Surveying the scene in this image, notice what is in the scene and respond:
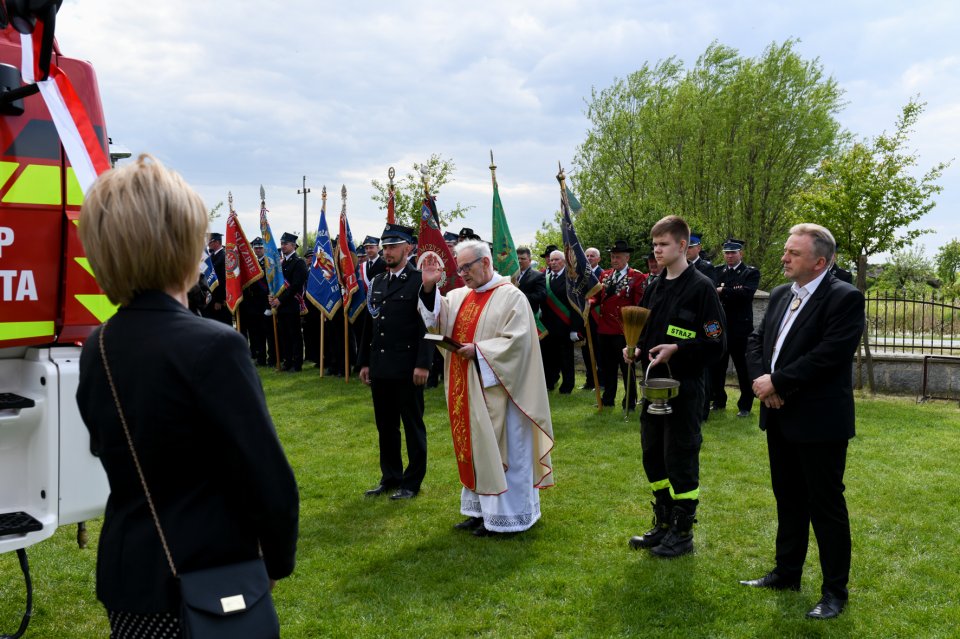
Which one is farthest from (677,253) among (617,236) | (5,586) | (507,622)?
(617,236)

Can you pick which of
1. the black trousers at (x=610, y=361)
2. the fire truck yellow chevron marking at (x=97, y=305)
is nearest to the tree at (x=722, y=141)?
the black trousers at (x=610, y=361)

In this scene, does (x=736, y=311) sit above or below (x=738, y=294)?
below

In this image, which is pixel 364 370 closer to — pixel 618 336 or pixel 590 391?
pixel 618 336

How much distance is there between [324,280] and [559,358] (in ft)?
14.9

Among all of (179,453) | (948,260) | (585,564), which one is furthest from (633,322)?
(948,260)

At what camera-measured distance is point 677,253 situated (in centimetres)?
491

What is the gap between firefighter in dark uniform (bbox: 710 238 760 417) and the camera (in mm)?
9953

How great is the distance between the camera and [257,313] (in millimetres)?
15258

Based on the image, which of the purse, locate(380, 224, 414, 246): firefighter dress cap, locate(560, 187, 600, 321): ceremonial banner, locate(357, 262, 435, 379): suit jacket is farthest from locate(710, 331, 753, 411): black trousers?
the purse

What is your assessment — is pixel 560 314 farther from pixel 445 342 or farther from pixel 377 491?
pixel 445 342

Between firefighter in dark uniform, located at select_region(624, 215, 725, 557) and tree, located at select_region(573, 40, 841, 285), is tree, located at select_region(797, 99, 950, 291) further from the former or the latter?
tree, located at select_region(573, 40, 841, 285)

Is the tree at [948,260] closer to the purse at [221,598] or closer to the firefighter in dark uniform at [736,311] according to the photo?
the firefighter in dark uniform at [736,311]

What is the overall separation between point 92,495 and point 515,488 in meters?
3.08

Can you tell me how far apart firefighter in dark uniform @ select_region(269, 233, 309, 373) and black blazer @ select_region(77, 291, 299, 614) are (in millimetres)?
13083
